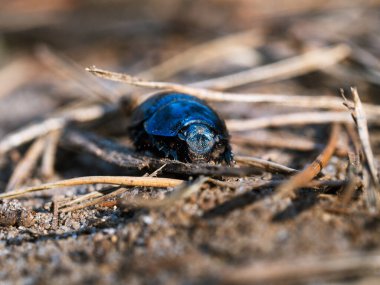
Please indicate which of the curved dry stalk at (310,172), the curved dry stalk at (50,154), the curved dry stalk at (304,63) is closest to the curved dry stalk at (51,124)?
the curved dry stalk at (50,154)

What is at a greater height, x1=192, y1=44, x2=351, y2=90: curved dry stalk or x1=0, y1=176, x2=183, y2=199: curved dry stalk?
x1=192, y1=44, x2=351, y2=90: curved dry stalk

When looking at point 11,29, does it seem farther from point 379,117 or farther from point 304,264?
point 304,264

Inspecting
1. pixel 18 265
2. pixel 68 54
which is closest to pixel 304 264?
pixel 18 265

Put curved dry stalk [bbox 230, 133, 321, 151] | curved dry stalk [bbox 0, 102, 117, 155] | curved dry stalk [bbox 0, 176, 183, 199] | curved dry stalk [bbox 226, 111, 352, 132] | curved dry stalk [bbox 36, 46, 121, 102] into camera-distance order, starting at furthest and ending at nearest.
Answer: curved dry stalk [bbox 36, 46, 121, 102]
curved dry stalk [bbox 0, 102, 117, 155]
curved dry stalk [bbox 226, 111, 352, 132]
curved dry stalk [bbox 230, 133, 321, 151]
curved dry stalk [bbox 0, 176, 183, 199]

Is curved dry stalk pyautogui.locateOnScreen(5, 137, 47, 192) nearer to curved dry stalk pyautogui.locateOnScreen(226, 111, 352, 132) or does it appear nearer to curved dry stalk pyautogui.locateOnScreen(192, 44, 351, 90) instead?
curved dry stalk pyautogui.locateOnScreen(226, 111, 352, 132)

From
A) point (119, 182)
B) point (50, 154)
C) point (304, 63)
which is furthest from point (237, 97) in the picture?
point (50, 154)

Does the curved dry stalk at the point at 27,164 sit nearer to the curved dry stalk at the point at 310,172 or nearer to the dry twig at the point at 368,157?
the curved dry stalk at the point at 310,172

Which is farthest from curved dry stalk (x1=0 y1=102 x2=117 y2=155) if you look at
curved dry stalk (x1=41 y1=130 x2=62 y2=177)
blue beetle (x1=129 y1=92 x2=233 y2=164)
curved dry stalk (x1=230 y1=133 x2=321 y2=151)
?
curved dry stalk (x1=230 y1=133 x2=321 y2=151)

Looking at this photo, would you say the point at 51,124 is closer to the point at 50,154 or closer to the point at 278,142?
the point at 50,154
